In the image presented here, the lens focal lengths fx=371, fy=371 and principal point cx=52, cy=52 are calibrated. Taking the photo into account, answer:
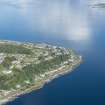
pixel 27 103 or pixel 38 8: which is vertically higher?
pixel 38 8

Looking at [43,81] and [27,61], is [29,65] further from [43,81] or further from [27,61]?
[43,81]

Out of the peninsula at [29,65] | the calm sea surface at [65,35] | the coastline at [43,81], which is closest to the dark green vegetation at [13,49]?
the peninsula at [29,65]

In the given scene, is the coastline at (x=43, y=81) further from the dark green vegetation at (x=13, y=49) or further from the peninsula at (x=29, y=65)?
the dark green vegetation at (x=13, y=49)

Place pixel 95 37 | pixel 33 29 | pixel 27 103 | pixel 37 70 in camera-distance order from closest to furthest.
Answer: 1. pixel 27 103
2. pixel 37 70
3. pixel 95 37
4. pixel 33 29

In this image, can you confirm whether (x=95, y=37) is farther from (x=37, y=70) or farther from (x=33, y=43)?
(x=37, y=70)

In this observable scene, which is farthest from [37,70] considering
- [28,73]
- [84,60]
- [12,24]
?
[12,24]

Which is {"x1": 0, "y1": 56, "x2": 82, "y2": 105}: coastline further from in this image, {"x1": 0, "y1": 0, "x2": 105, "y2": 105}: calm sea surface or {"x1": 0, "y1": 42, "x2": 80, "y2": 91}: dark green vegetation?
{"x1": 0, "y1": 42, "x2": 80, "y2": 91}: dark green vegetation
